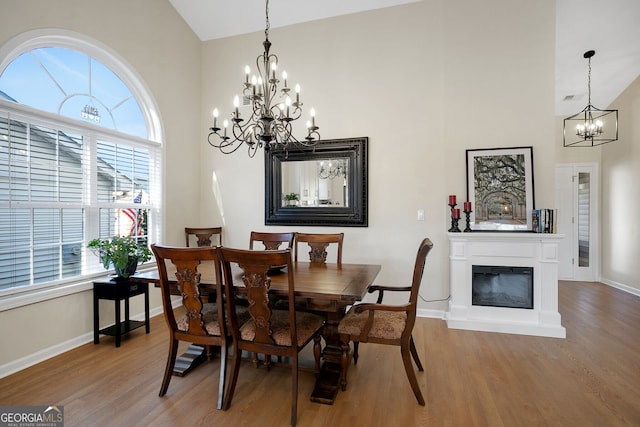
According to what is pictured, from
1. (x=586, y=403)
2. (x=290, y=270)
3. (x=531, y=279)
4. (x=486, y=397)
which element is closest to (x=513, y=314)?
(x=531, y=279)

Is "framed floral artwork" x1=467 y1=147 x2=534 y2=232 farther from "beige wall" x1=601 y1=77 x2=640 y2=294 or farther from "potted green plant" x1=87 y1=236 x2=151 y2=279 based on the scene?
"potted green plant" x1=87 y1=236 x2=151 y2=279

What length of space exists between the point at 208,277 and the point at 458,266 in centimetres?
255

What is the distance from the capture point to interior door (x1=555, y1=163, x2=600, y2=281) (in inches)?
211

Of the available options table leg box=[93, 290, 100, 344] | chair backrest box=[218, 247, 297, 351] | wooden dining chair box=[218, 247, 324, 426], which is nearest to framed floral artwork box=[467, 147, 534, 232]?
wooden dining chair box=[218, 247, 324, 426]

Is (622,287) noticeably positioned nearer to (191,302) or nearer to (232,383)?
(232,383)

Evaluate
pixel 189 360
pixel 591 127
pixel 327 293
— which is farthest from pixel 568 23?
pixel 189 360

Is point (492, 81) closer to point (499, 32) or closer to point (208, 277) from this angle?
point (499, 32)

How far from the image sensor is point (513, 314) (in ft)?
10.7

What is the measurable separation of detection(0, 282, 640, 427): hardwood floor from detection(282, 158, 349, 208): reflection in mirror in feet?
6.09

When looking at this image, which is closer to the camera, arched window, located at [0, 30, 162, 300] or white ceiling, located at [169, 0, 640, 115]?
arched window, located at [0, 30, 162, 300]

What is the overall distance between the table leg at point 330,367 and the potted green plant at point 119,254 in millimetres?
2051

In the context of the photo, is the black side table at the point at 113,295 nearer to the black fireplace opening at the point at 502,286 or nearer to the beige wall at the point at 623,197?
the black fireplace opening at the point at 502,286

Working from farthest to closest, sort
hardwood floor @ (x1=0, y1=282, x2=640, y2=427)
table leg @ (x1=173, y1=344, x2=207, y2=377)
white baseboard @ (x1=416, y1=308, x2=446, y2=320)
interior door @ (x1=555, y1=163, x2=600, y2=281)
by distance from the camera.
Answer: interior door @ (x1=555, y1=163, x2=600, y2=281), white baseboard @ (x1=416, y1=308, x2=446, y2=320), table leg @ (x1=173, y1=344, x2=207, y2=377), hardwood floor @ (x1=0, y1=282, x2=640, y2=427)

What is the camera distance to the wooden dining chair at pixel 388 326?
6.49 ft
